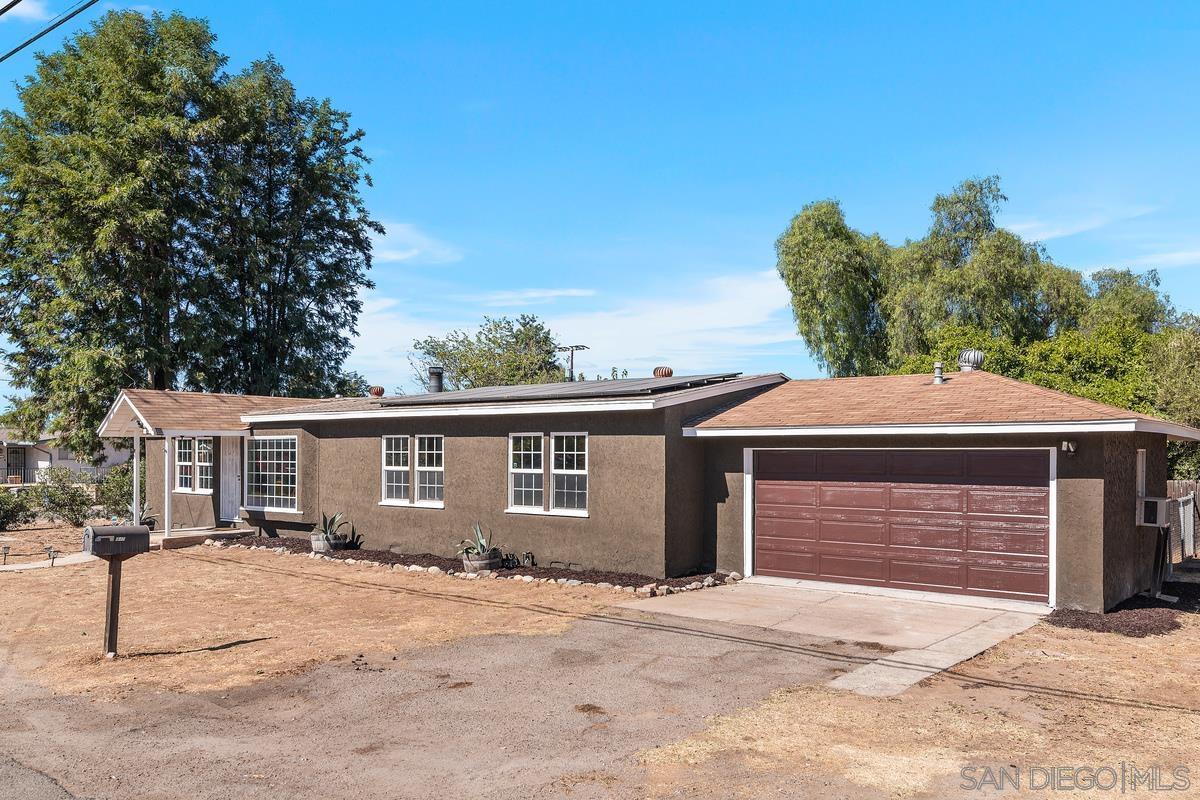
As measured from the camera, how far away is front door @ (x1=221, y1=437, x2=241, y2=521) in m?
22.5

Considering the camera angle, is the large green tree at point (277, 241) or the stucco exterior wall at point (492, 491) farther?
the large green tree at point (277, 241)

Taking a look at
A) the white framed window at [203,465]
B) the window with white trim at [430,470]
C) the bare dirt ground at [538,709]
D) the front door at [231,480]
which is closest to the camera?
the bare dirt ground at [538,709]

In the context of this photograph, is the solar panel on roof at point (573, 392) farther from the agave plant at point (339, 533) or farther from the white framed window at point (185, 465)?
the white framed window at point (185, 465)

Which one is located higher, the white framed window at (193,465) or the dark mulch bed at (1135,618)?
the white framed window at (193,465)

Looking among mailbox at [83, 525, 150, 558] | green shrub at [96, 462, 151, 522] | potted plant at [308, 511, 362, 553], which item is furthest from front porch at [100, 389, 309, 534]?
mailbox at [83, 525, 150, 558]

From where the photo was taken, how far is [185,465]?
23594 millimetres

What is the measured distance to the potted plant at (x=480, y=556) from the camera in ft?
51.3

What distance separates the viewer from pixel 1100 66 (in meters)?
16.4

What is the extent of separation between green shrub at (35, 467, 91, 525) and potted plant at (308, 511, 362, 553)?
11.7m

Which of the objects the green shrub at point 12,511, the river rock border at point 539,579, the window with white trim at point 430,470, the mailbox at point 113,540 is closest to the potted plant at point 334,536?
the river rock border at point 539,579

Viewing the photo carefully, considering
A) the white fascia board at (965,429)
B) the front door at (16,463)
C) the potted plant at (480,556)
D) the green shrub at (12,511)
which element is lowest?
the front door at (16,463)

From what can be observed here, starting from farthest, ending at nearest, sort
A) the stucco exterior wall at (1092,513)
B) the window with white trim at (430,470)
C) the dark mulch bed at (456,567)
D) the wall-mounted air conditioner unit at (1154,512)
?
the window with white trim at (430,470)
the dark mulch bed at (456,567)
the wall-mounted air conditioner unit at (1154,512)
the stucco exterior wall at (1092,513)

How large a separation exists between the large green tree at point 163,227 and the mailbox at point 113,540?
2304 centimetres

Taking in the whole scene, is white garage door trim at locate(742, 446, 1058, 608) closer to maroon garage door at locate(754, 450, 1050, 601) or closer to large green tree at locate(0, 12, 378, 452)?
maroon garage door at locate(754, 450, 1050, 601)
